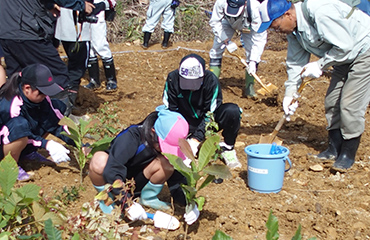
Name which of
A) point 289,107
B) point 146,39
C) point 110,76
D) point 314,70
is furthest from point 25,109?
point 146,39

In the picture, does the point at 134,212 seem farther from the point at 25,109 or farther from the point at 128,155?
the point at 25,109

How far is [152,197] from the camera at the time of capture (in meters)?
3.31

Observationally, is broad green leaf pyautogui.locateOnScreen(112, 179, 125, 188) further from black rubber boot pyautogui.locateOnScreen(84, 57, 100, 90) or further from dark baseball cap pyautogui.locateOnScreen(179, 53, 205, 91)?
black rubber boot pyautogui.locateOnScreen(84, 57, 100, 90)

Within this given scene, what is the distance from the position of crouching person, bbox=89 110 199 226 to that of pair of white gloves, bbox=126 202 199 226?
11 millimetres

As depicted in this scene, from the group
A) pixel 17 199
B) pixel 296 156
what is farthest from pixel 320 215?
pixel 17 199

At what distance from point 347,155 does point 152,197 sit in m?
1.84

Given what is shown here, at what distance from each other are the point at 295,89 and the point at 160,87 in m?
2.58

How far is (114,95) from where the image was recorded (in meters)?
6.12

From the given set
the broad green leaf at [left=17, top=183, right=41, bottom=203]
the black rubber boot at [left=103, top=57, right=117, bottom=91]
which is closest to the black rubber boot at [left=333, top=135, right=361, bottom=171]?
the broad green leaf at [left=17, top=183, right=41, bottom=203]

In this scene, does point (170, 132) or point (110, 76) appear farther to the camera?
point (110, 76)

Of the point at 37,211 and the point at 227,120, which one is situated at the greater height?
the point at 37,211

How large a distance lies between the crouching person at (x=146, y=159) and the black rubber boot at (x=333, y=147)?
163 cm

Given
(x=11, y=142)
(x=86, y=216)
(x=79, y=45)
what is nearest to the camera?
(x=86, y=216)

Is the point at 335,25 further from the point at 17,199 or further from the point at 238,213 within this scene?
the point at 17,199
